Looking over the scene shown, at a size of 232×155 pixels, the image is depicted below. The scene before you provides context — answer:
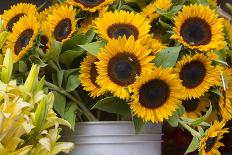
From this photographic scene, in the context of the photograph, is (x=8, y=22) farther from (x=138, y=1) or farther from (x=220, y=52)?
(x=220, y=52)

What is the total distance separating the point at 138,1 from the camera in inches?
39.4

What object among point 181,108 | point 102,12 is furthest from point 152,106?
point 102,12

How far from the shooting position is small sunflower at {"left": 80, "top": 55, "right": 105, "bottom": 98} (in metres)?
0.88

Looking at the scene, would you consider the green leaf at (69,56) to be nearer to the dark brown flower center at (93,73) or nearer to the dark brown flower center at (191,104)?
the dark brown flower center at (93,73)

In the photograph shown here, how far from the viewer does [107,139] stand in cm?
88

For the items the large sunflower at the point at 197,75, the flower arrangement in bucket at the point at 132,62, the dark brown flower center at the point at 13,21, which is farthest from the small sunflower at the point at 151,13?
the dark brown flower center at the point at 13,21

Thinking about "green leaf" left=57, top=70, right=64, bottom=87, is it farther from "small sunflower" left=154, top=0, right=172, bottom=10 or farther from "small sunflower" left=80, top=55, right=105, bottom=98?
"small sunflower" left=154, top=0, right=172, bottom=10

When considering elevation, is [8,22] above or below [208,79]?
above

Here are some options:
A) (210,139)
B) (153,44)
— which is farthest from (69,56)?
(210,139)

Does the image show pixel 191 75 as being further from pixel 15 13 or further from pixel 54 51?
pixel 15 13

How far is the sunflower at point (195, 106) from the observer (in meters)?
0.94

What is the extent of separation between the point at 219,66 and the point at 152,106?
0.53 feet

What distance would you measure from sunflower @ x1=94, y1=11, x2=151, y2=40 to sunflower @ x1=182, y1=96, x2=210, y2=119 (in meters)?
0.15

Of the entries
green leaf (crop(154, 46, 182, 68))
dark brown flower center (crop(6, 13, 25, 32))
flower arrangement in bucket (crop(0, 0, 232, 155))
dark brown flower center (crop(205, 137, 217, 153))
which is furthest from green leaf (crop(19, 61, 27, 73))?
dark brown flower center (crop(205, 137, 217, 153))
